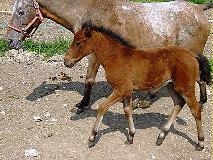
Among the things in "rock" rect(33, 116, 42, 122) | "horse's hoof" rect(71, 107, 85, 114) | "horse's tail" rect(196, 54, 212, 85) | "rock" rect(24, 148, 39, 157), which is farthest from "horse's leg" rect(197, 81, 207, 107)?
"rock" rect(24, 148, 39, 157)

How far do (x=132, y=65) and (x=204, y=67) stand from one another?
1.06 metres

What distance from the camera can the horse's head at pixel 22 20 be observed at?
7.28m

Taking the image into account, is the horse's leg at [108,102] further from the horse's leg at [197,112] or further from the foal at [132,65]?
the horse's leg at [197,112]

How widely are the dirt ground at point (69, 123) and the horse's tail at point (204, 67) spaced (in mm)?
920

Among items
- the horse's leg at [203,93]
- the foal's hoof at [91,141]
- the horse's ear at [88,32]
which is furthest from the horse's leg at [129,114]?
the horse's leg at [203,93]

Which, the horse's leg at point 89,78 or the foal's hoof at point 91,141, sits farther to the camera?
the horse's leg at point 89,78

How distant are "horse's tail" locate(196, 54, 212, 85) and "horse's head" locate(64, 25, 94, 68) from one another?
5.10ft

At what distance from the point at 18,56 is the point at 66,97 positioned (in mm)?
1967

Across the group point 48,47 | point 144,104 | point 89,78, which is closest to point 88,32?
point 89,78

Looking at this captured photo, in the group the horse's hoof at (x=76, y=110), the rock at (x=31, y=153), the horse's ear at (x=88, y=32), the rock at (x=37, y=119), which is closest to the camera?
the horse's ear at (x=88, y=32)

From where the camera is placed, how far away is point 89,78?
751cm

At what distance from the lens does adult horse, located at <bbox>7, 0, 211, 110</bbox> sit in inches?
275

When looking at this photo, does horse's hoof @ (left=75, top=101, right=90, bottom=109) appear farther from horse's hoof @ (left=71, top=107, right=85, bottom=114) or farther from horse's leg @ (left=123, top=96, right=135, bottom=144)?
horse's leg @ (left=123, top=96, right=135, bottom=144)

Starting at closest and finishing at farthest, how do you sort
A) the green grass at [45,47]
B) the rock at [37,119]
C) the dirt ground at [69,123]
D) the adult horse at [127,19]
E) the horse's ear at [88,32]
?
the horse's ear at [88,32]
the dirt ground at [69,123]
the adult horse at [127,19]
the rock at [37,119]
the green grass at [45,47]
